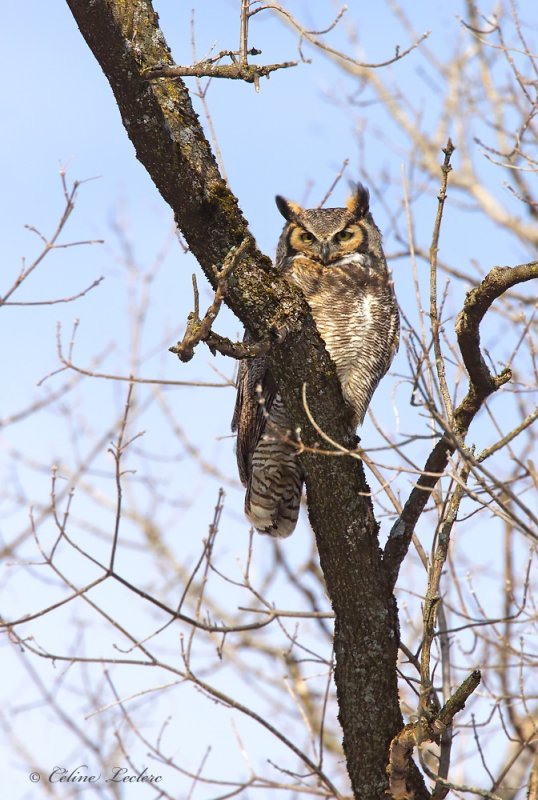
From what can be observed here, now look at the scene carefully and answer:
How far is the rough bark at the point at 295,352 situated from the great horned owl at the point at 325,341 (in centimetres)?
82

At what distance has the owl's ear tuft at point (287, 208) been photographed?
199 inches

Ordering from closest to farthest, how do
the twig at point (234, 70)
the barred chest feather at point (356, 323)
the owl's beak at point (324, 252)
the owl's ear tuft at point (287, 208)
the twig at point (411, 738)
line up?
the twig at point (234, 70) → the twig at point (411, 738) → the barred chest feather at point (356, 323) → the owl's beak at point (324, 252) → the owl's ear tuft at point (287, 208)

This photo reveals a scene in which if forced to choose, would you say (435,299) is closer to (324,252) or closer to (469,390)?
(469,390)

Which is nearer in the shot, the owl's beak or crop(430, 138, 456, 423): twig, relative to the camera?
crop(430, 138, 456, 423): twig

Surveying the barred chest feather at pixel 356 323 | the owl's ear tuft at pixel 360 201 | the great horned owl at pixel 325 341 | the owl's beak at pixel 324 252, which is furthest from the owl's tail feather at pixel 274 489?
the owl's ear tuft at pixel 360 201

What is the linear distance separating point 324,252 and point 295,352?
1801 millimetres

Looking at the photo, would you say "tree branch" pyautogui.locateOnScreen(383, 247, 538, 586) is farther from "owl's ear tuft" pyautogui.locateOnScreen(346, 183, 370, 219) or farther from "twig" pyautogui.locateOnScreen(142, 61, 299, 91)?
"owl's ear tuft" pyautogui.locateOnScreen(346, 183, 370, 219)

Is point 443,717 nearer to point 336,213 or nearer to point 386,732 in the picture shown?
point 386,732

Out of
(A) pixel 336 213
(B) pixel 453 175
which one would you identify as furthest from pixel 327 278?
(B) pixel 453 175

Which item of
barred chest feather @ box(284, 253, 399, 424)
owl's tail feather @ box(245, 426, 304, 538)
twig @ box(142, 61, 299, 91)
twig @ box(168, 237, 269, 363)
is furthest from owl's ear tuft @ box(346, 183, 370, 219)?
twig @ box(142, 61, 299, 91)

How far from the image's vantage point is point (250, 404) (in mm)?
4242

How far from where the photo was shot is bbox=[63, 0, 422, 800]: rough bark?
2643 millimetres

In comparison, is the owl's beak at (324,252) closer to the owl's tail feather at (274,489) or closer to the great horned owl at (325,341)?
the great horned owl at (325,341)

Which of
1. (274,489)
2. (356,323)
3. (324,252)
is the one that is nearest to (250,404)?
(274,489)
